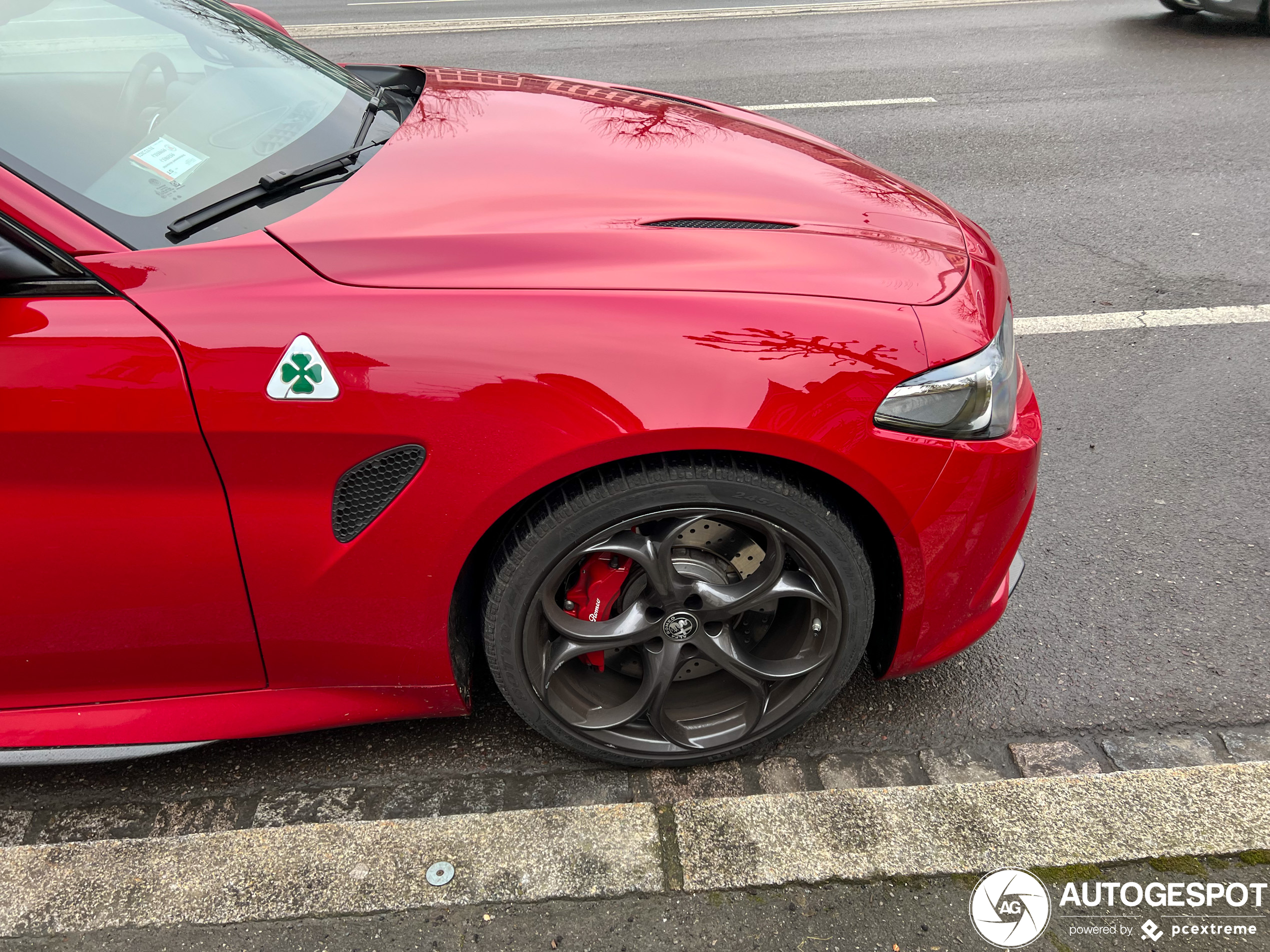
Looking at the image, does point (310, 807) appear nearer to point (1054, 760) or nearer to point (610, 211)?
point (610, 211)

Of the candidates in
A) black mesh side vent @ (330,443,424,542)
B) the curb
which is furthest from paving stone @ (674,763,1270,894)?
black mesh side vent @ (330,443,424,542)

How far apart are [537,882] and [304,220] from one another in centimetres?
138

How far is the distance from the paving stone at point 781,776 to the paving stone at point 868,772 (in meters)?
0.05

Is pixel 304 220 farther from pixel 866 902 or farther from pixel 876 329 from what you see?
pixel 866 902

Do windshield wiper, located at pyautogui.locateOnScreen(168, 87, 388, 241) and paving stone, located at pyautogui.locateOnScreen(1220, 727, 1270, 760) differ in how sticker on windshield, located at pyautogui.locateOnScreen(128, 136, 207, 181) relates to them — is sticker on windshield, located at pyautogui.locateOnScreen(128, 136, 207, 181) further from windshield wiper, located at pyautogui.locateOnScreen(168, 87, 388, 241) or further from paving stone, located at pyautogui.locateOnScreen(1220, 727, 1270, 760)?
paving stone, located at pyautogui.locateOnScreen(1220, 727, 1270, 760)

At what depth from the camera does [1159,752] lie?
7.28 feet

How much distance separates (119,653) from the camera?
6.08 ft

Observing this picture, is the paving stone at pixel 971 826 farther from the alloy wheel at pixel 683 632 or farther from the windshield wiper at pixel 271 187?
the windshield wiper at pixel 271 187

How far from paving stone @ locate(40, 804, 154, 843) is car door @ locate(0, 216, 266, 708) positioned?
0.37m

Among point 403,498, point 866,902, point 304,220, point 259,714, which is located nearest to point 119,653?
point 259,714

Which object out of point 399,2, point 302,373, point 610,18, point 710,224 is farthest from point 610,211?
point 399,2

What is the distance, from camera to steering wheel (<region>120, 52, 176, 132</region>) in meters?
1.99

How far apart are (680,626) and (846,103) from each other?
616cm

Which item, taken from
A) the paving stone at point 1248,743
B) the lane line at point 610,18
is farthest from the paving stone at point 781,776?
the lane line at point 610,18
